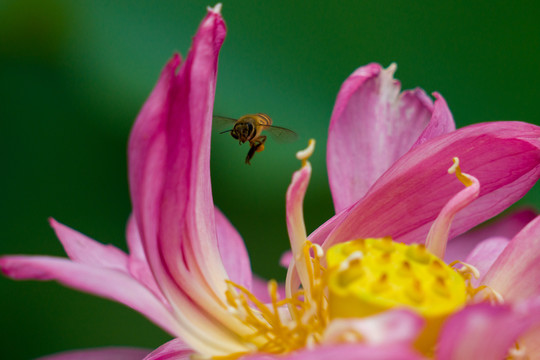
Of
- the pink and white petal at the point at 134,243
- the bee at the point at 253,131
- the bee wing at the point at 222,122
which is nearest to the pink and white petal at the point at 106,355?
the pink and white petal at the point at 134,243

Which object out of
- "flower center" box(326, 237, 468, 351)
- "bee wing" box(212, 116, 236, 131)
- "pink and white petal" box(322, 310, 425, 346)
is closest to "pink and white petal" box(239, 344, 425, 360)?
"pink and white petal" box(322, 310, 425, 346)

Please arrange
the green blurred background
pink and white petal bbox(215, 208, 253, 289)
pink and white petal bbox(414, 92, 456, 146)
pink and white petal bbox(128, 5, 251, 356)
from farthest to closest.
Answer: the green blurred background, pink and white petal bbox(215, 208, 253, 289), pink and white petal bbox(414, 92, 456, 146), pink and white petal bbox(128, 5, 251, 356)

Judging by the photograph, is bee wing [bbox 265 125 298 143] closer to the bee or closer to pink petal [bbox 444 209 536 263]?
the bee

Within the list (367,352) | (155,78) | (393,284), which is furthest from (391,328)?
(155,78)

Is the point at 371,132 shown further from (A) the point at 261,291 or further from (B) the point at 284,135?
(A) the point at 261,291

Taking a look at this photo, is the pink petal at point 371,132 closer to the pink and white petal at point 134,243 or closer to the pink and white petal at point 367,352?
the pink and white petal at point 134,243
